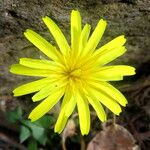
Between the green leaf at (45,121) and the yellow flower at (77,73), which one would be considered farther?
the green leaf at (45,121)

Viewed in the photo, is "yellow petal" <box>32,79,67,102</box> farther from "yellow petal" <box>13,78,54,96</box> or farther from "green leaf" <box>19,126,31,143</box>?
"green leaf" <box>19,126,31,143</box>

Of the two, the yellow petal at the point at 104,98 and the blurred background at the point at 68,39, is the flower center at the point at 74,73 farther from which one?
the blurred background at the point at 68,39

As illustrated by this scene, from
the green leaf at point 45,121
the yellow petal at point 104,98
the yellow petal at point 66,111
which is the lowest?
the green leaf at point 45,121

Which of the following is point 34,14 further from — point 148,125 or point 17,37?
point 148,125

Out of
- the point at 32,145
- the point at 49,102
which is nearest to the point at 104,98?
the point at 49,102

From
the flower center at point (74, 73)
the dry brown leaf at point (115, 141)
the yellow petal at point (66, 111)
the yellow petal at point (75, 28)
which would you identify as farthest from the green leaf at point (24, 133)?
the yellow petal at point (75, 28)

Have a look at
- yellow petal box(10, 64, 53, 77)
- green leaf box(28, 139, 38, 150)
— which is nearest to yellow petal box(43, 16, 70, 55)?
yellow petal box(10, 64, 53, 77)

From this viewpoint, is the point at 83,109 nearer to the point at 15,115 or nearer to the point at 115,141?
the point at 15,115
